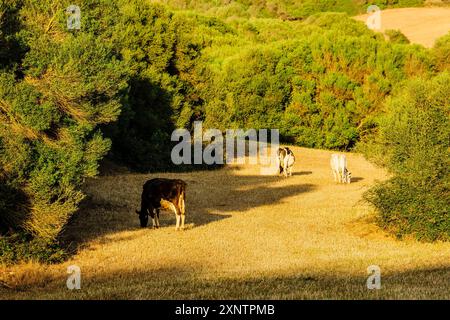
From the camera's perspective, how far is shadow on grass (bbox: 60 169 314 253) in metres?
22.5

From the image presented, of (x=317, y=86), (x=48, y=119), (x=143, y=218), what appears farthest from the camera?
(x=317, y=86)

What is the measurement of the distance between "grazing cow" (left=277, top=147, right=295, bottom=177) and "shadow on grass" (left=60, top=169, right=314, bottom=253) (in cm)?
107

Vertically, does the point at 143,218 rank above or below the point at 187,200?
above

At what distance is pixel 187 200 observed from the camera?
30578 millimetres

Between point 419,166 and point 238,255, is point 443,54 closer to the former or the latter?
point 419,166

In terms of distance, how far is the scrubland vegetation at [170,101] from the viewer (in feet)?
57.6

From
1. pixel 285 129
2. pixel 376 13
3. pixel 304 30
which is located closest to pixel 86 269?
pixel 285 129

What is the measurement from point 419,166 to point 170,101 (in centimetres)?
2654

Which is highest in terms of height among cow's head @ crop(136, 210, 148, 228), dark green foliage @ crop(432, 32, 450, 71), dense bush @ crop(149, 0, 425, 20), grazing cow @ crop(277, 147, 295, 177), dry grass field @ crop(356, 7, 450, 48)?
dense bush @ crop(149, 0, 425, 20)

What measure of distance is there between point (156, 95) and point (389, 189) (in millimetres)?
25819

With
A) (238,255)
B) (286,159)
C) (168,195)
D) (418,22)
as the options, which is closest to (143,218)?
(168,195)

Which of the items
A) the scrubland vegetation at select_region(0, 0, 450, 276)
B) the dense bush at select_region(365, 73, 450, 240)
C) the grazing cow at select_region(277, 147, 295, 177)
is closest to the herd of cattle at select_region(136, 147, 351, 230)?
the scrubland vegetation at select_region(0, 0, 450, 276)

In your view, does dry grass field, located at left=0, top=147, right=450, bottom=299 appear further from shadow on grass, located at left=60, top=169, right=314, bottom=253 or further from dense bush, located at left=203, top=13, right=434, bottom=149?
dense bush, located at left=203, top=13, right=434, bottom=149

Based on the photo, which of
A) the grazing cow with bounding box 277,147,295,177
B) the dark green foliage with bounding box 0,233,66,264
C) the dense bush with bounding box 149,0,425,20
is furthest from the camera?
the dense bush with bounding box 149,0,425,20
